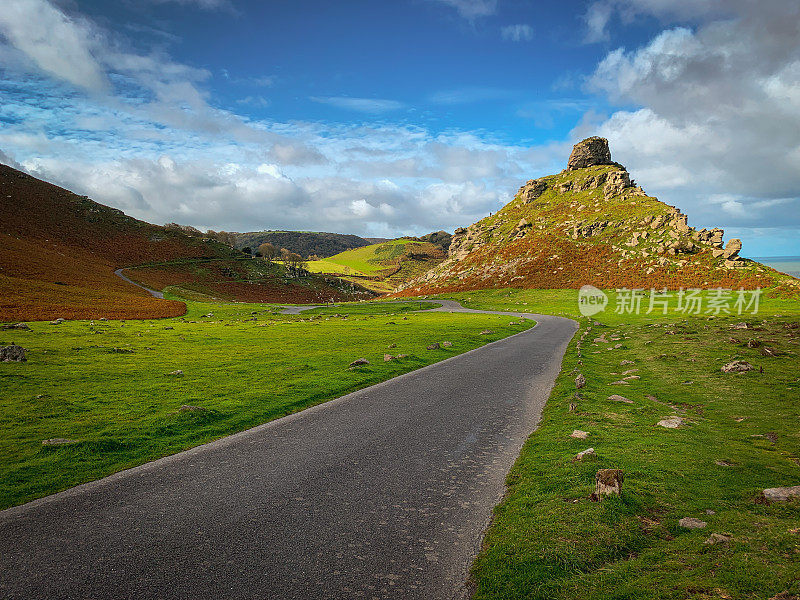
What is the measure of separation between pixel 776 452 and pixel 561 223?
408 ft

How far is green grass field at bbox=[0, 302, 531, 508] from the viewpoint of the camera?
10.7 metres

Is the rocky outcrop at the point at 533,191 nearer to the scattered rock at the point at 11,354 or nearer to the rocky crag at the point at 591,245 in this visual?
the rocky crag at the point at 591,245

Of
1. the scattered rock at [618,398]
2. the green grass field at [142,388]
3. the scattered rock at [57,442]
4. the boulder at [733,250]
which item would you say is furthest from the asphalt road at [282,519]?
the boulder at [733,250]

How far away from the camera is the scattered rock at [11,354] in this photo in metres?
18.9

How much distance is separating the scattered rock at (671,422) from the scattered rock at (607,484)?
20.1 feet

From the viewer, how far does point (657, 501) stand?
8031 mm

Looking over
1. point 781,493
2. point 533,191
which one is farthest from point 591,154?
point 781,493

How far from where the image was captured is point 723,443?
11.2 meters

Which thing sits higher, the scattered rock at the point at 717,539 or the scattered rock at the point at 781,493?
the scattered rock at the point at 781,493

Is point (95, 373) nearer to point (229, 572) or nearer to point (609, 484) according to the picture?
point (229, 572)

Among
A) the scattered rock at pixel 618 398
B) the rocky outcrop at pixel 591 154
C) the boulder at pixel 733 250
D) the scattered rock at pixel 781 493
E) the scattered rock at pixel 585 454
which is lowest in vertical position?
the scattered rock at pixel 585 454

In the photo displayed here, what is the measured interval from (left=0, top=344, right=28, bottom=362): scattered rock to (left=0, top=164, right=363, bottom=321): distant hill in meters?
24.4

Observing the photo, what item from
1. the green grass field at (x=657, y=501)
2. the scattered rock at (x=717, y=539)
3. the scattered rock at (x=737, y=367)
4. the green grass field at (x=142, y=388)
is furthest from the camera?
the scattered rock at (x=737, y=367)

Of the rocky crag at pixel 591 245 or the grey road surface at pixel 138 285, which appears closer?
the grey road surface at pixel 138 285
